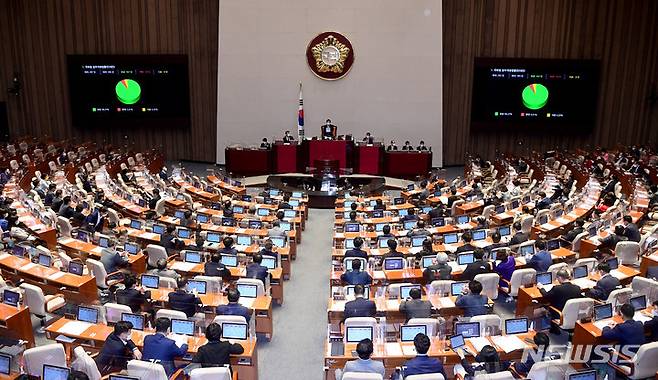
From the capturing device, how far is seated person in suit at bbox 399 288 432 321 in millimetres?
9406

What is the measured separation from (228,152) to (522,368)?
19.4 m

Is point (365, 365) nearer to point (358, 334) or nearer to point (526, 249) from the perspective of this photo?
point (358, 334)

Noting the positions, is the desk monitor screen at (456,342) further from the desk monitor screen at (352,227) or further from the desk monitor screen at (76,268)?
the desk monitor screen at (76,268)

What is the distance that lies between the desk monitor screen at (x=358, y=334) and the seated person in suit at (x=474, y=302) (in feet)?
6.12

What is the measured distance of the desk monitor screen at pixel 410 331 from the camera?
8.58 meters

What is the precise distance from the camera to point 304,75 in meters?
26.5

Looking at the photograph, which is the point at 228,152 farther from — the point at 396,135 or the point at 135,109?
the point at 396,135

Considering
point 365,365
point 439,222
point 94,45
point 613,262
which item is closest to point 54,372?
point 365,365

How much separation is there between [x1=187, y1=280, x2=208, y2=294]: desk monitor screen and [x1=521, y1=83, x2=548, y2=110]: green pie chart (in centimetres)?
2046

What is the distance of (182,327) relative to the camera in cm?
868

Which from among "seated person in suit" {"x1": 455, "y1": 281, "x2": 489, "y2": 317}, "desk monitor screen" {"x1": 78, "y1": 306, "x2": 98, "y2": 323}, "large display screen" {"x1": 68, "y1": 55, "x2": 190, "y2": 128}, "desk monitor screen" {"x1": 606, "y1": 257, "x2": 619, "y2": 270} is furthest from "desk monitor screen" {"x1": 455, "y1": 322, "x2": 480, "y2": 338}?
"large display screen" {"x1": 68, "y1": 55, "x2": 190, "y2": 128}

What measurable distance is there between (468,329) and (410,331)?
2.77ft

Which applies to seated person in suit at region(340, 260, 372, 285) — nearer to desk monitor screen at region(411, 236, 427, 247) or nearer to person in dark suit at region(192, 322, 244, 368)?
desk monitor screen at region(411, 236, 427, 247)

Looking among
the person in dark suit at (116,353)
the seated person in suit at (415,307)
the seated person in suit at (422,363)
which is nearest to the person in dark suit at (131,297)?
the person in dark suit at (116,353)
